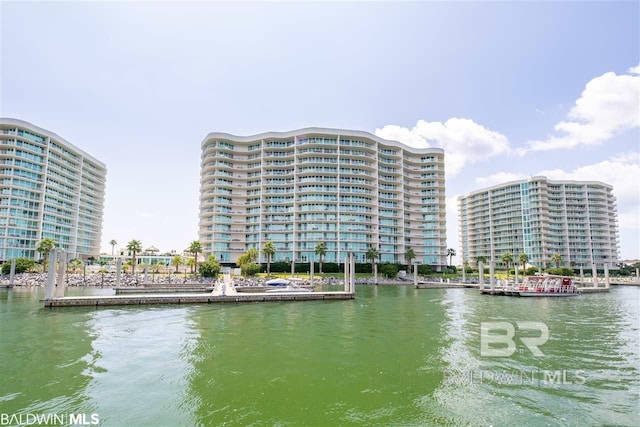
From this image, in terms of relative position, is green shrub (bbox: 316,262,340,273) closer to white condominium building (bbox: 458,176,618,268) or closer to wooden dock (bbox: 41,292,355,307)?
wooden dock (bbox: 41,292,355,307)

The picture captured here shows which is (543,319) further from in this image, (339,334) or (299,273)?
(299,273)

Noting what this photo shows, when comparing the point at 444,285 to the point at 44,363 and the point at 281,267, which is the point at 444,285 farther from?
the point at 44,363

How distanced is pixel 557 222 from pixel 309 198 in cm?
10338

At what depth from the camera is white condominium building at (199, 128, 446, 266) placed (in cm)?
9881

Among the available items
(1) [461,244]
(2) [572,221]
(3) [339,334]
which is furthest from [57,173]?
(2) [572,221]

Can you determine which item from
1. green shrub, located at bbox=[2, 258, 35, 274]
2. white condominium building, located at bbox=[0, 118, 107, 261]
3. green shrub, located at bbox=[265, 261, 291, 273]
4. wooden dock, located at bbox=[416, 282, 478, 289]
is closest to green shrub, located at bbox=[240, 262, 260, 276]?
green shrub, located at bbox=[265, 261, 291, 273]

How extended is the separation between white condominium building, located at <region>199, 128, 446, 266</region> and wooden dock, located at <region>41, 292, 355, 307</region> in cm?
5106

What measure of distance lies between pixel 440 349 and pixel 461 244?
6875 inches

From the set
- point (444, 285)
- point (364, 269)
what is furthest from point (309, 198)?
point (444, 285)

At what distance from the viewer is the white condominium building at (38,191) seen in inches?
3617

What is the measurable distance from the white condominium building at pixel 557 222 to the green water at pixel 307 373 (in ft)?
412

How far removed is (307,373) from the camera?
14984 mm

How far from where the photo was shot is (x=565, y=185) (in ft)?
469

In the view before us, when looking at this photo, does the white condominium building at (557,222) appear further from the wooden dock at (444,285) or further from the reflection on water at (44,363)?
the reflection on water at (44,363)
